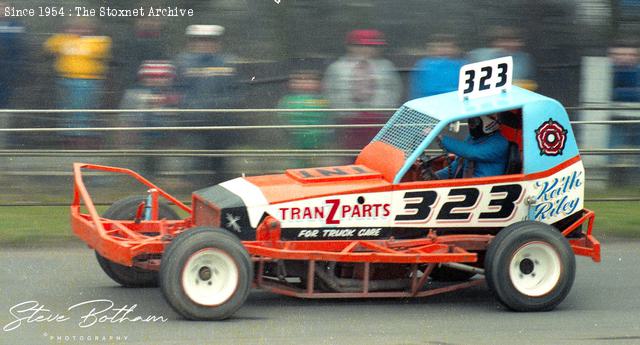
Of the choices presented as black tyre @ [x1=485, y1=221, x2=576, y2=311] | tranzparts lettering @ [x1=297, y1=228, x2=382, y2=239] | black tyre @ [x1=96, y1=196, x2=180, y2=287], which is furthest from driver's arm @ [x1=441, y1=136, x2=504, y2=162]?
black tyre @ [x1=96, y1=196, x2=180, y2=287]

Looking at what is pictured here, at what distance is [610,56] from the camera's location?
12320 mm

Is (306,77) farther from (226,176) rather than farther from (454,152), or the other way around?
(454,152)

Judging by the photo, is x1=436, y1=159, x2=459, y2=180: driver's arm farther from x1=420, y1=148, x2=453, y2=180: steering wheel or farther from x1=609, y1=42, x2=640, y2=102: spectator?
x1=609, y1=42, x2=640, y2=102: spectator

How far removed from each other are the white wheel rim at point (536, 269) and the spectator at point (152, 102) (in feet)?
15.9

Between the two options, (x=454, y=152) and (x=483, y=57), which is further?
(x=483, y=57)

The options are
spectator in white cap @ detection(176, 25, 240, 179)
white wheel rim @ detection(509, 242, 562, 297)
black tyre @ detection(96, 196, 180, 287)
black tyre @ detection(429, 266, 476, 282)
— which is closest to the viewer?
white wheel rim @ detection(509, 242, 562, 297)

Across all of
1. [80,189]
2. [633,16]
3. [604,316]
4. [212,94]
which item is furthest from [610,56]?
[80,189]

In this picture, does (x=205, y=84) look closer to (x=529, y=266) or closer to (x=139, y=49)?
(x=139, y=49)

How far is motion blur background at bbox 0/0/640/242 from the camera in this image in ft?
36.3

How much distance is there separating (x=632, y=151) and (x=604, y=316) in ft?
14.3

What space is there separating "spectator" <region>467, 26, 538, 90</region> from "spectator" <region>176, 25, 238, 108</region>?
2671 millimetres

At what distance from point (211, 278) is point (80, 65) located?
212 inches

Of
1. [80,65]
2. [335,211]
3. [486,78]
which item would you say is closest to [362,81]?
[80,65]

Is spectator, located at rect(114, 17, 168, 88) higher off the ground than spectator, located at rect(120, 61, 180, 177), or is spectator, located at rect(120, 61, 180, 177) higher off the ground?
spectator, located at rect(114, 17, 168, 88)
